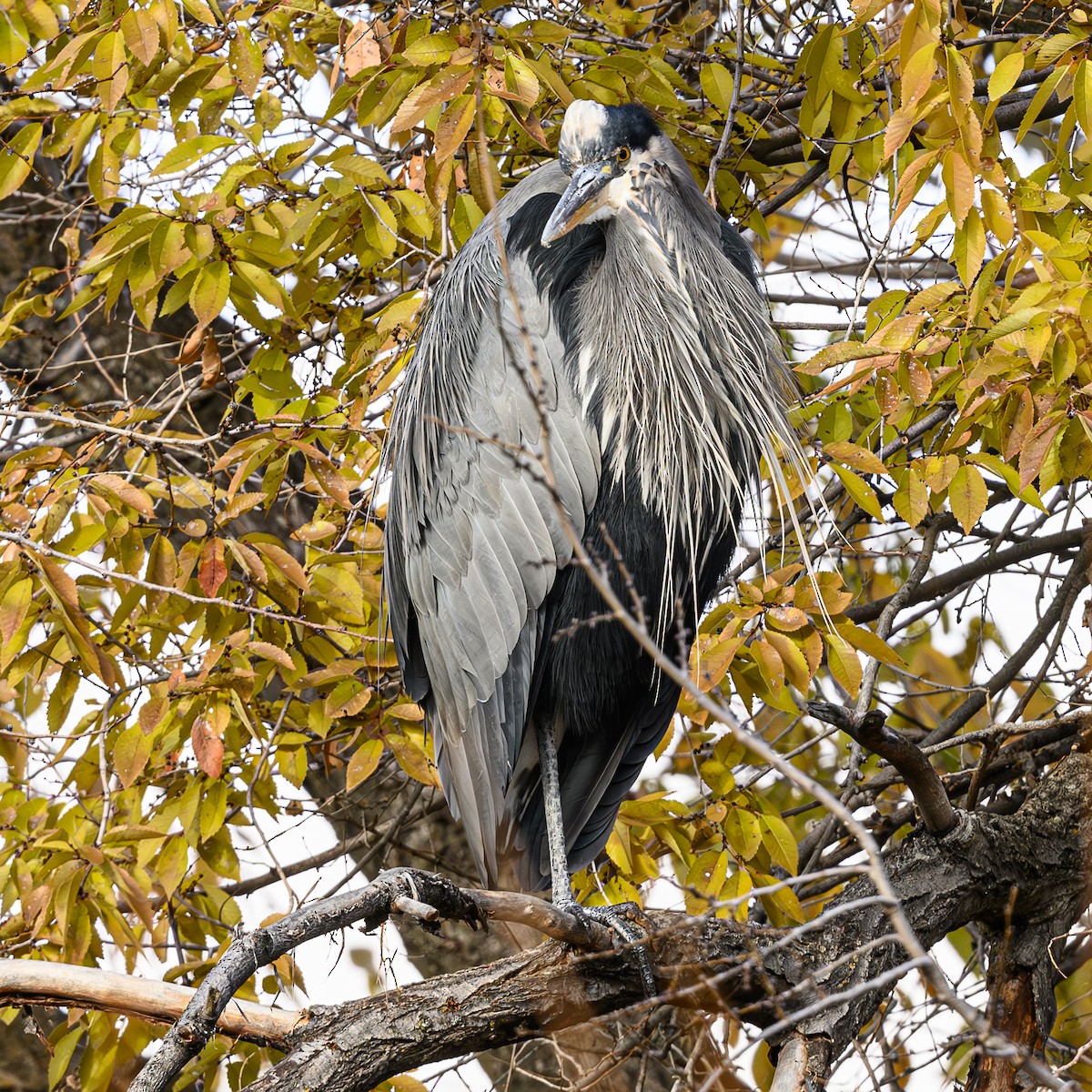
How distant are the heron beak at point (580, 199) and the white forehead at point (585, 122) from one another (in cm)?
6

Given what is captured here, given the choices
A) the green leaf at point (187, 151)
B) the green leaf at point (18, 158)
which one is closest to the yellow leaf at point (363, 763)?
the green leaf at point (187, 151)

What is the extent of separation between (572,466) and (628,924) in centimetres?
98

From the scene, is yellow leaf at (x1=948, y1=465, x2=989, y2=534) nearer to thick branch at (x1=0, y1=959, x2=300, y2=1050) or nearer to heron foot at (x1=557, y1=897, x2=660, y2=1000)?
heron foot at (x1=557, y1=897, x2=660, y2=1000)

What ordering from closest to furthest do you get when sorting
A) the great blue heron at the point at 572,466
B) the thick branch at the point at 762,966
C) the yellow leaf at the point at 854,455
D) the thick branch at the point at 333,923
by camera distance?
1. the thick branch at the point at 333,923
2. the thick branch at the point at 762,966
3. the yellow leaf at the point at 854,455
4. the great blue heron at the point at 572,466

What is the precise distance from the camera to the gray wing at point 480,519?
2818 mm

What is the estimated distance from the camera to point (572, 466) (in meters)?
2.77

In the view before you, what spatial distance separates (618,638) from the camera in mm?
2934

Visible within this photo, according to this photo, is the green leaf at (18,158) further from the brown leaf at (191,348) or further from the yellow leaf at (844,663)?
the yellow leaf at (844,663)

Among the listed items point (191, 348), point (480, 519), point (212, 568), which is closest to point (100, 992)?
point (212, 568)

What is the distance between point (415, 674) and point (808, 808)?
1103mm

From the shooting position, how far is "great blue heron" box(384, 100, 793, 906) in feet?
9.38

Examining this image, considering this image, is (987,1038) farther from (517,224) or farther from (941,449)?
(517,224)

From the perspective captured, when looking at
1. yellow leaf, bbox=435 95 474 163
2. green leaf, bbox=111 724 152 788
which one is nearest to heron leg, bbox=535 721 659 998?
green leaf, bbox=111 724 152 788

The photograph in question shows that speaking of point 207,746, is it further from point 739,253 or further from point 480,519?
point 739,253
